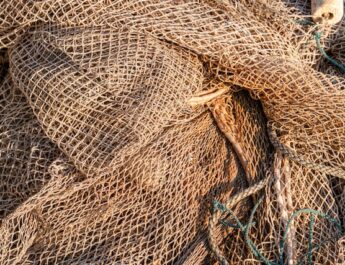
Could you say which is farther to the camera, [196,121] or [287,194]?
[196,121]

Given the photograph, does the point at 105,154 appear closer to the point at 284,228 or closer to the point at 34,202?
the point at 34,202

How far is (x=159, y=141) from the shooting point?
2.08 meters

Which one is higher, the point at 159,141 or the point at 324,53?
the point at 324,53

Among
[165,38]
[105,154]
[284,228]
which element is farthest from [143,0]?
Result: [284,228]

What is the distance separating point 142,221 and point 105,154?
30 cm

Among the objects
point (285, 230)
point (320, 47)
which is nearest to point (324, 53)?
point (320, 47)

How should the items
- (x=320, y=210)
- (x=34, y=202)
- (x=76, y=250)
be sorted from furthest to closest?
(x=320, y=210) < (x=76, y=250) < (x=34, y=202)

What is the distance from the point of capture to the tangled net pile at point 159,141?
189 cm

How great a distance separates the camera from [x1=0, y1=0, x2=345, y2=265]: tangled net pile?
1.89m

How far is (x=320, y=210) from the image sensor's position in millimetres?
2078

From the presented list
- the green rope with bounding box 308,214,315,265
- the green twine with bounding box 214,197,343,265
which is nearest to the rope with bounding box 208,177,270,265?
the green twine with bounding box 214,197,343,265

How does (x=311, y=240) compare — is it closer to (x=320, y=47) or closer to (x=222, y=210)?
(x=222, y=210)

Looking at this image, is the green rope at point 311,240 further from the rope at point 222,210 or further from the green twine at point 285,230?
the rope at point 222,210

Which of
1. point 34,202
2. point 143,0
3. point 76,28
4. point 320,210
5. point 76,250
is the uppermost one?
point 143,0
